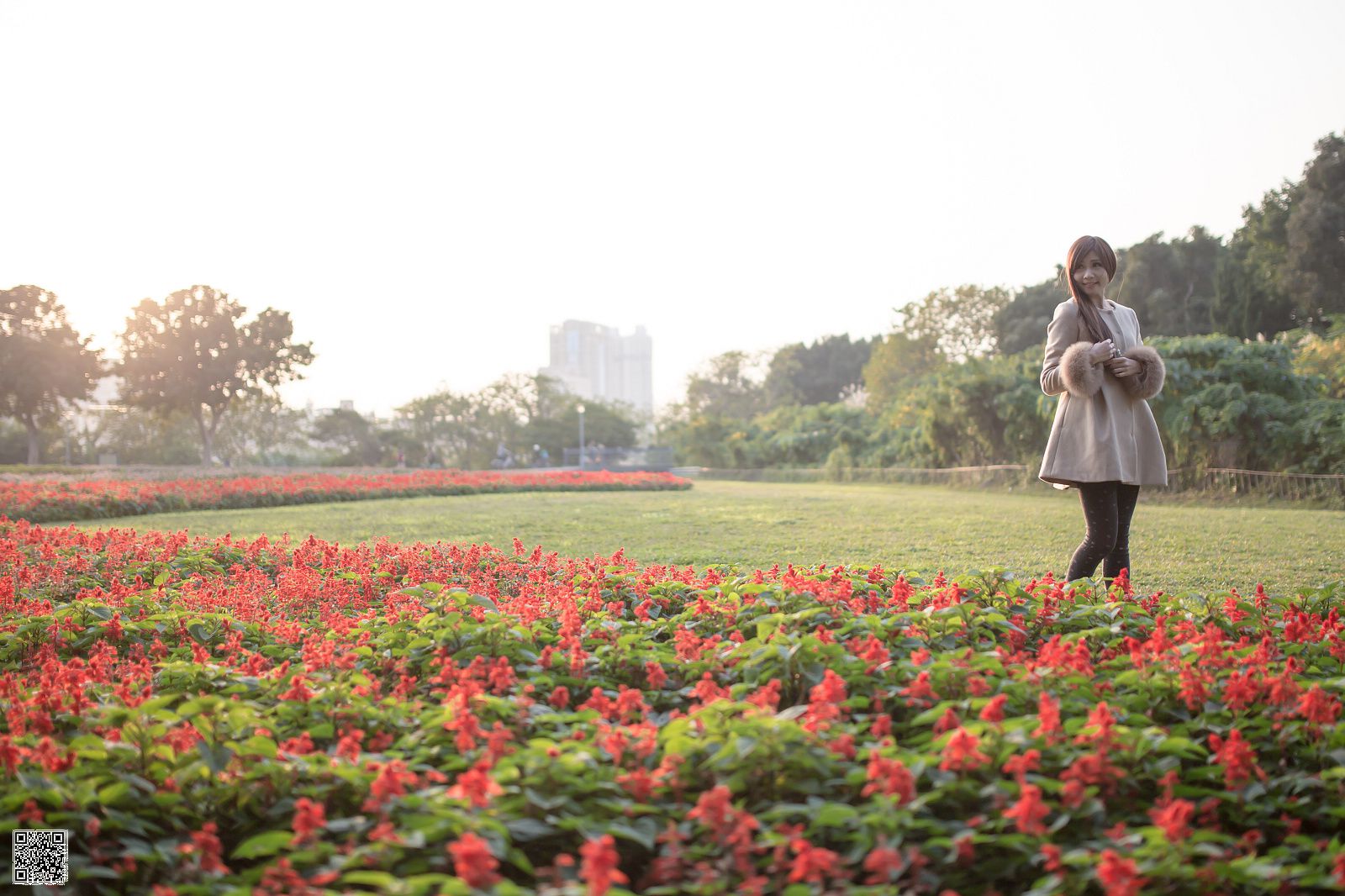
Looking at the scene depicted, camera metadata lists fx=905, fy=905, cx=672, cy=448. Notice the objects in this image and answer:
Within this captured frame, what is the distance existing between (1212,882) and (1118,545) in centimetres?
284

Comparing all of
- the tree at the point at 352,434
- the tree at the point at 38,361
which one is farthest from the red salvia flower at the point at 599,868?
the tree at the point at 352,434

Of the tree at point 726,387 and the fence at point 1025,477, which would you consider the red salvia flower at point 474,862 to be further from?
the tree at point 726,387

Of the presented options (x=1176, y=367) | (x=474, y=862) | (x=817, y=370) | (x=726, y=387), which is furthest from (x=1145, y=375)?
(x=817, y=370)

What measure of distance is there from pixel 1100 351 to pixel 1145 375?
298 mm

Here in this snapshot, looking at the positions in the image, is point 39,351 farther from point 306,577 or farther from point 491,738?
point 491,738

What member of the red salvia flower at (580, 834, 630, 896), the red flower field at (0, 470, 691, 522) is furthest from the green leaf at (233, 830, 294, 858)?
the red flower field at (0, 470, 691, 522)

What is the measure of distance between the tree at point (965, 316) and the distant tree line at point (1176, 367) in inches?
2.1

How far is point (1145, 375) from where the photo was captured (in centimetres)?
400

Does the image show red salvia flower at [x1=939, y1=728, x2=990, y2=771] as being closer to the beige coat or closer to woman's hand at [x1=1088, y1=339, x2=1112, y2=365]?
the beige coat

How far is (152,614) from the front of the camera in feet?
11.8

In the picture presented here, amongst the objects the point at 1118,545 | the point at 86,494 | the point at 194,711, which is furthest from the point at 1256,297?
the point at 194,711

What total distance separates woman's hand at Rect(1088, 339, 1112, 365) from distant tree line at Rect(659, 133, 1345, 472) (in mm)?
9840

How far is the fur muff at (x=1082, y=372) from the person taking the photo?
3.91 metres

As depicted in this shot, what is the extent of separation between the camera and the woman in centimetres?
392
